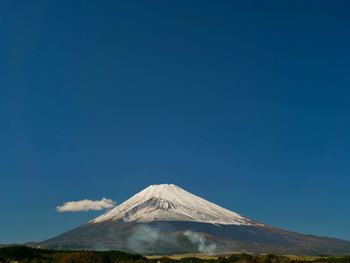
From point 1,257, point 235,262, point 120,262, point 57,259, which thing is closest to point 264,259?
point 235,262

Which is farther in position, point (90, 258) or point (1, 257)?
point (1, 257)

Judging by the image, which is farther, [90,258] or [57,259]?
[57,259]

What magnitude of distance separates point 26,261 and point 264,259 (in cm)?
8166

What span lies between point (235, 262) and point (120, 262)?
139ft

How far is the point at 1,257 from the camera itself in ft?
638

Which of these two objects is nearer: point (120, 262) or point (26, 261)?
point (26, 261)

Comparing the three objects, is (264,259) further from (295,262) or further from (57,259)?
(57,259)

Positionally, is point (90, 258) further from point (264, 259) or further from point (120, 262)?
point (264, 259)

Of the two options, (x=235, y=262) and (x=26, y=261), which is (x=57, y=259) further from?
(x=235, y=262)

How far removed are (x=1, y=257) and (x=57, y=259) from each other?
2194 cm

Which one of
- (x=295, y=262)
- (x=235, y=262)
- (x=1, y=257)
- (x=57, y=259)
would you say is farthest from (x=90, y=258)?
(x=295, y=262)

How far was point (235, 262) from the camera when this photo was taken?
198625 millimetres

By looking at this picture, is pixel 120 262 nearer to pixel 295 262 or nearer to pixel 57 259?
pixel 57 259

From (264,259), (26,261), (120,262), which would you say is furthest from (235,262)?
(26,261)
